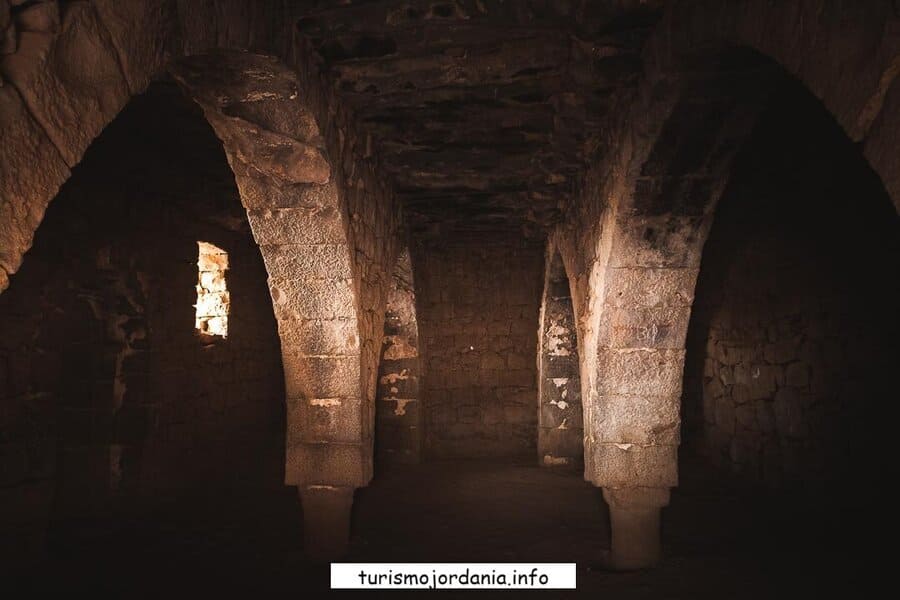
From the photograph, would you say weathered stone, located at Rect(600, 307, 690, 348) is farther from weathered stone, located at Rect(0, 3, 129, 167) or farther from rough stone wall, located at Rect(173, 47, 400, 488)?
weathered stone, located at Rect(0, 3, 129, 167)

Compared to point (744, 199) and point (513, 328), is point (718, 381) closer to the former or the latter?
point (744, 199)

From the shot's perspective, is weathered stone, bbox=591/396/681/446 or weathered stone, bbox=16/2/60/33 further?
weathered stone, bbox=591/396/681/446

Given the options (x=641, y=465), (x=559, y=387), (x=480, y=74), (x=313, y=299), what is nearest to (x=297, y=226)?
(x=313, y=299)

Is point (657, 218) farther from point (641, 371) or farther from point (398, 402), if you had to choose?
point (398, 402)

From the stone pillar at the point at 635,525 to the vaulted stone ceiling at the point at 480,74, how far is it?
2253 mm

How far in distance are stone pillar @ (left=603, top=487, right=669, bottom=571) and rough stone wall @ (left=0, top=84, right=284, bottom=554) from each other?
3770 mm

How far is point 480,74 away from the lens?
313 centimetres

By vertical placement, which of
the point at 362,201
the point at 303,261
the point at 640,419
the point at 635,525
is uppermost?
the point at 362,201

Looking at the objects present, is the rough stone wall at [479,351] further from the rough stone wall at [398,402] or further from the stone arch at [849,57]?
the stone arch at [849,57]

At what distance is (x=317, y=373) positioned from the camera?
3701 mm

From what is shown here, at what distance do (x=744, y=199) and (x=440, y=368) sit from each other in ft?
14.2

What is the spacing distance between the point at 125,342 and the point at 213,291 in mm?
1372

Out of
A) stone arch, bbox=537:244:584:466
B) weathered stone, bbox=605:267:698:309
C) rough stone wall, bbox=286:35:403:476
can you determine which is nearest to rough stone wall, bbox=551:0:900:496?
weathered stone, bbox=605:267:698:309

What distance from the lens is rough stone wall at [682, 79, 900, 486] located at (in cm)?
438
